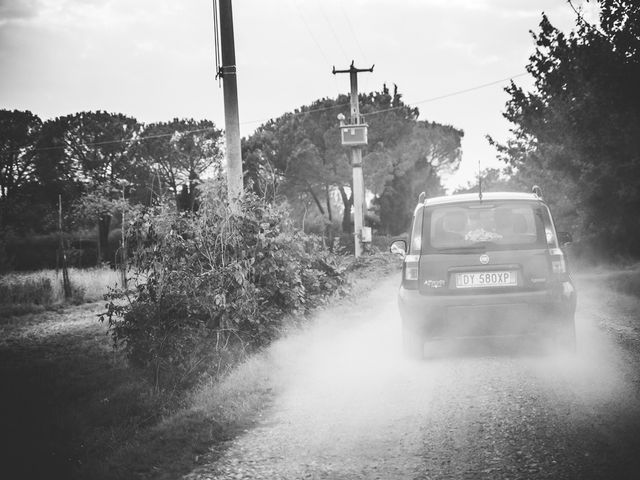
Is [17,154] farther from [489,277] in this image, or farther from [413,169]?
[489,277]

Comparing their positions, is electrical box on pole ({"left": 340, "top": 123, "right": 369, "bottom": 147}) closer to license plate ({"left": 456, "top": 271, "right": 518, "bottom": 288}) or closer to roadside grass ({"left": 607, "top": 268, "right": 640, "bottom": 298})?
roadside grass ({"left": 607, "top": 268, "right": 640, "bottom": 298})

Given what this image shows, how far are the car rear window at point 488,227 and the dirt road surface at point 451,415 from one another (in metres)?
1.33

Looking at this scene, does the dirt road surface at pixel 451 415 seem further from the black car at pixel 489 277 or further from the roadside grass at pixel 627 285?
the roadside grass at pixel 627 285

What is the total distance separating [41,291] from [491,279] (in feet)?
44.4

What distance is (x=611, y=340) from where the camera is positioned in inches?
307

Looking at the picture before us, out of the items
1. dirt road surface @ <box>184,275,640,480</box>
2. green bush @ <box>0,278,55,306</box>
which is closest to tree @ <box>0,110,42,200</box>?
green bush @ <box>0,278,55,306</box>

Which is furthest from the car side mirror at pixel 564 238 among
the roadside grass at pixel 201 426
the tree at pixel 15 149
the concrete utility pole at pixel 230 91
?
the tree at pixel 15 149

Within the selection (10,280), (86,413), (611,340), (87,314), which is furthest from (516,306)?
(10,280)

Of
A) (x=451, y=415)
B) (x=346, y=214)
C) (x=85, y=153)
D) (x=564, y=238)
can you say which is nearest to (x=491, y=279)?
(x=564, y=238)

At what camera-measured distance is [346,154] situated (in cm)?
5219

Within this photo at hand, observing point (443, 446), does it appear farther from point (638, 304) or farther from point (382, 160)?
point (382, 160)

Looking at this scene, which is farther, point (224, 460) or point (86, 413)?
point (86, 413)

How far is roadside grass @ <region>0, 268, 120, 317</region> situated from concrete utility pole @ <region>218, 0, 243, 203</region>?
6728 mm

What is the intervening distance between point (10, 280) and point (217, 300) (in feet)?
41.5
